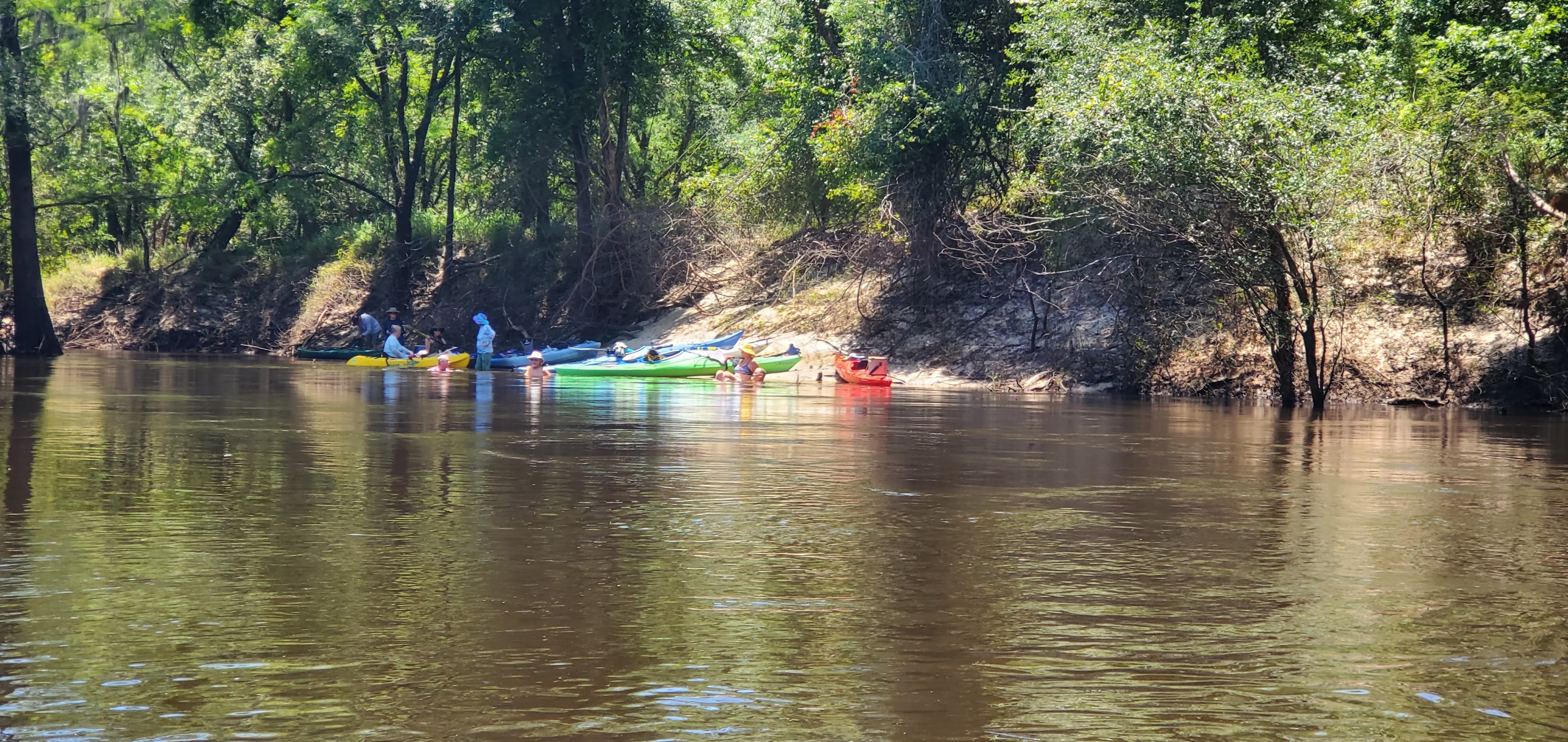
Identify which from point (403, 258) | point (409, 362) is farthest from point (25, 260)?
point (409, 362)

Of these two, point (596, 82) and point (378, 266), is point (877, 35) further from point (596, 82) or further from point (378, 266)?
point (378, 266)

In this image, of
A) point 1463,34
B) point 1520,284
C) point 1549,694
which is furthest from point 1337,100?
point 1549,694

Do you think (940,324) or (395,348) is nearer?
(940,324)

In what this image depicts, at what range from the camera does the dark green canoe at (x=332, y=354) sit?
3972 centimetres

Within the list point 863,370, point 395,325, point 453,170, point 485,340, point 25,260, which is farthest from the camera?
point 453,170

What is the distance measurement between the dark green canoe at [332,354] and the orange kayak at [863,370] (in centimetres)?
1424

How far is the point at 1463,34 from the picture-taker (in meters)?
22.0

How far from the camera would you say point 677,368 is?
3228 centimetres

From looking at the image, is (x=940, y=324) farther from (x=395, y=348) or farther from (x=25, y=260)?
(x=25, y=260)

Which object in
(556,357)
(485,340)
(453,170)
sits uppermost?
(453,170)

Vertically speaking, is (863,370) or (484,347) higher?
(484,347)

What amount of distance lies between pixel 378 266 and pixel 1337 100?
31.1 m

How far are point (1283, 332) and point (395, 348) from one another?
2152 cm

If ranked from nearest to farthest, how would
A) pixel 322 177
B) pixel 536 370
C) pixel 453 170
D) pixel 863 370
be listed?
1. pixel 863 370
2. pixel 536 370
3. pixel 453 170
4. pixel 322 177
